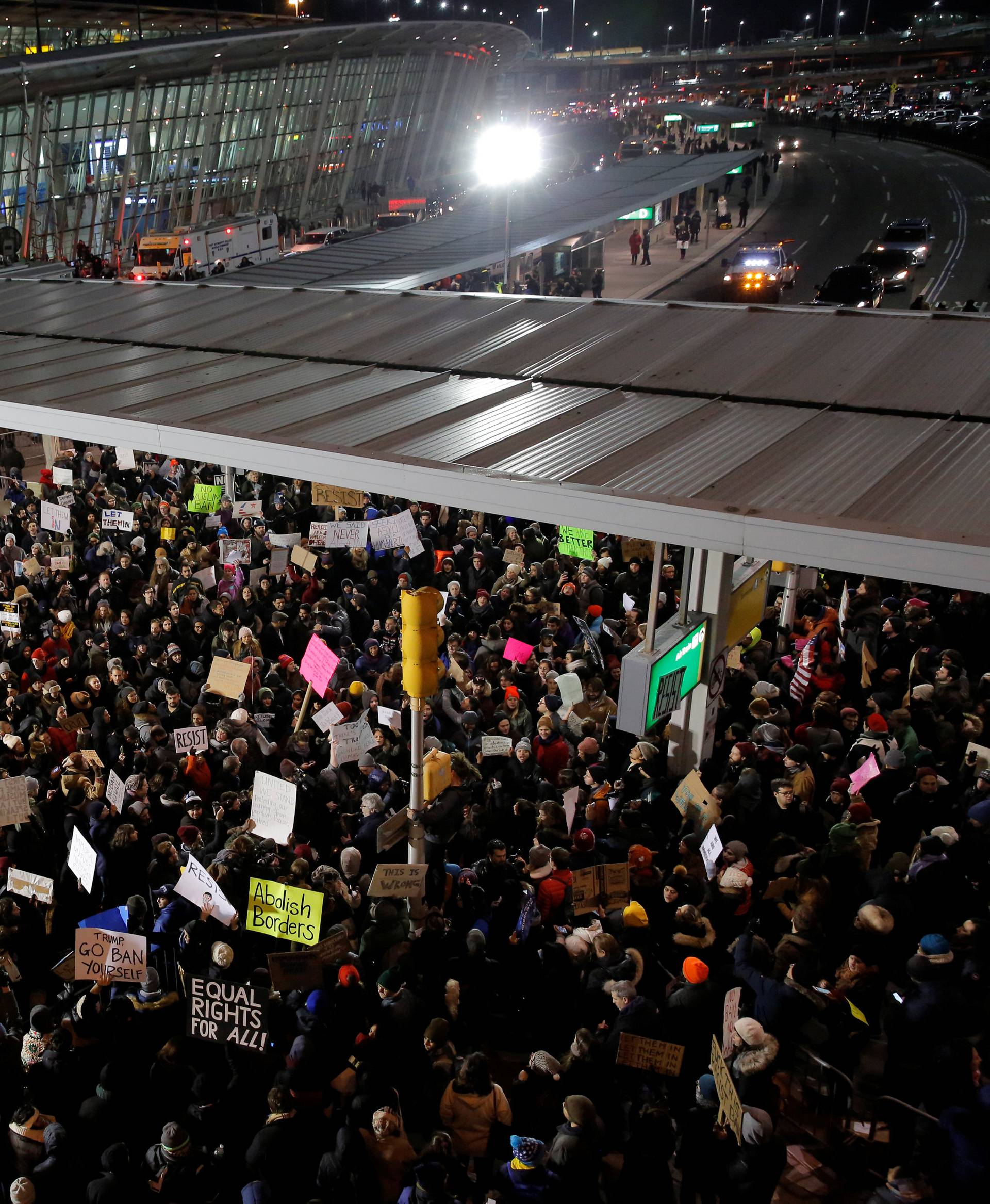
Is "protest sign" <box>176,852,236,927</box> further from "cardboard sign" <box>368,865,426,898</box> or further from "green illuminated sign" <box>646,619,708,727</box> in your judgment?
"green illuminated sign" <box>646,619,708,727</box>

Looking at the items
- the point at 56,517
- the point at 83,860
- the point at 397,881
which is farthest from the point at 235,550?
the point at 397,881

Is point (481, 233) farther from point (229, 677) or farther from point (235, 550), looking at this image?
point (229, 677)

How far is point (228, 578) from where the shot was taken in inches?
441

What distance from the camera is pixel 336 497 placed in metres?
11.6

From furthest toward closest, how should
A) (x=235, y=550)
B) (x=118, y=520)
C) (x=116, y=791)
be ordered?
(x=118, y=520)
(x=235, y=550)
(x=116, y=791)

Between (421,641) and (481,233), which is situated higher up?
(481,233)

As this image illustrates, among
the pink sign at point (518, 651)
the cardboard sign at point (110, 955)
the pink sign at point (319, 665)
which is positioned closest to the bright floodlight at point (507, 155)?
the pink sign at point (518, 651)

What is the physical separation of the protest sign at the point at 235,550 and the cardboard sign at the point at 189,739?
3537 millimetres

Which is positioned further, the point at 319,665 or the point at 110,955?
the point at 319,665

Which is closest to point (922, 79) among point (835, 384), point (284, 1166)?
point (835, 384)

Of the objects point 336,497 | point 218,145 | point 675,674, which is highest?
point 218,145

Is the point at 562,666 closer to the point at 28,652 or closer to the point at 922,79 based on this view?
the point at 28,652

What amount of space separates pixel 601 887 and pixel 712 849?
2.54 feet

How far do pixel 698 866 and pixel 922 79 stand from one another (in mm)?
130024
